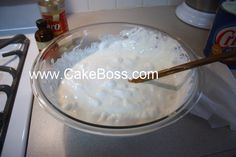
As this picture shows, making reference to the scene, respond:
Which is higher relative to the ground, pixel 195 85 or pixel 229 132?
pixel 195 85

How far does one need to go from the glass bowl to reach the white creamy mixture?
0.06 feet

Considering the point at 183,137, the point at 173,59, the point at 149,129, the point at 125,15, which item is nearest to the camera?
the point at 149,129

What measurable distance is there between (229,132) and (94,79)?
0.33 metres

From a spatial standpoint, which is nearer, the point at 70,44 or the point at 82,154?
the point at 82,154

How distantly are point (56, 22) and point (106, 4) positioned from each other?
0.99 feet

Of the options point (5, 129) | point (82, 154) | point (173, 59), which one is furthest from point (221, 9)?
point (5, 129)

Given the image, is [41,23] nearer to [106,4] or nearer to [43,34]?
[43,34]

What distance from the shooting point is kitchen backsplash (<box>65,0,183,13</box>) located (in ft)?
2.80

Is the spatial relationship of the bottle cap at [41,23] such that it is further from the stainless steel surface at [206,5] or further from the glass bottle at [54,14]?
the stainless steel surface at [206,5]

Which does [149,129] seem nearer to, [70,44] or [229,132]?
[229,132]

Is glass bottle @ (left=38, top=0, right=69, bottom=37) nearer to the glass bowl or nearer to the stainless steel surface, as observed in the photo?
the glass bowl

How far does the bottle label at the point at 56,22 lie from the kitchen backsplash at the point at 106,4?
225 millimetres

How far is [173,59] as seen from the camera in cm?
58

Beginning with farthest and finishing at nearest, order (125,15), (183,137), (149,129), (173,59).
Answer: (125,15) → (173,59) → (183,137) → (149,129)
